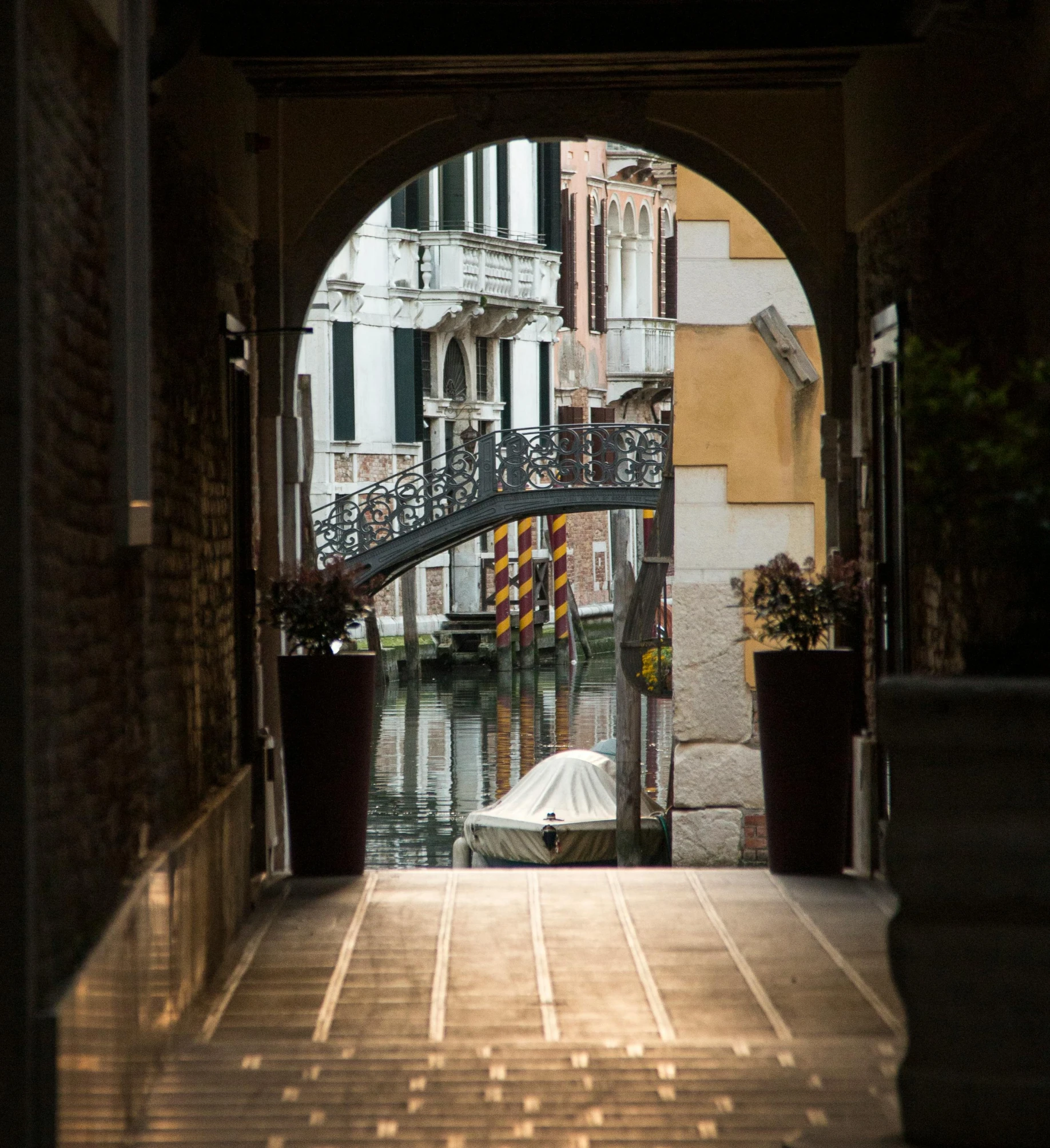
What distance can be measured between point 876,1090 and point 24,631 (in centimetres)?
213

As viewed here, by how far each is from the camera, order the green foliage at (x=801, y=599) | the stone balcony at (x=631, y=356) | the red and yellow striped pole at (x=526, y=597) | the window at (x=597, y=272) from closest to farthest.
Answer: the green foliage at (x=801, y=599) → the red and yellow striped pole at (x=526, y=597) → the window at (x=597, y=272) → the stone balcony at (x=631, y=356)

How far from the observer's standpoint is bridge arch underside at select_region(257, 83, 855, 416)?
7539 millimetres

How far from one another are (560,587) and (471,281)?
5.86 m

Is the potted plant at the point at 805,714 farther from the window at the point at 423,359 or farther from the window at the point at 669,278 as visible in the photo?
the window at the point at 669,278

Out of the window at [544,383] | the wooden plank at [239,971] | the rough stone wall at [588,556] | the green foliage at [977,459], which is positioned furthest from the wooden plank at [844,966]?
the rough stone wall at [588,556]

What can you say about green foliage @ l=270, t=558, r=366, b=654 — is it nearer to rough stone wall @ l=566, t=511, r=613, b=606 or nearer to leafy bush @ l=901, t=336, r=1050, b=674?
leafy bush @ l=901, t=336, r=1050, b=674

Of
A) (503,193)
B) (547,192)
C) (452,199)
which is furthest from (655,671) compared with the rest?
(547,192)

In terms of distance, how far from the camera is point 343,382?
26250 mm

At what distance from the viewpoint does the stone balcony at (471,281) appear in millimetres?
27734

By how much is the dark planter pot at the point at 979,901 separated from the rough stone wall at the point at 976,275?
263 millimetres

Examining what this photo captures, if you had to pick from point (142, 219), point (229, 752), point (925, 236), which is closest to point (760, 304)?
point (925, 236)

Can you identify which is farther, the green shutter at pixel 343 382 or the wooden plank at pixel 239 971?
the green shutter at pixel 343 382

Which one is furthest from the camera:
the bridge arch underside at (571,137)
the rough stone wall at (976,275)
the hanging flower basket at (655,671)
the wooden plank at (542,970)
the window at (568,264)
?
the window at (568,264)

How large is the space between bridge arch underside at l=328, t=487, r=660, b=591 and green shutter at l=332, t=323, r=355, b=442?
2946mm
